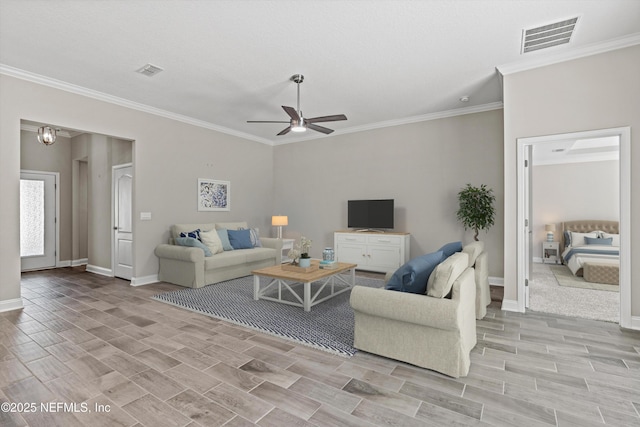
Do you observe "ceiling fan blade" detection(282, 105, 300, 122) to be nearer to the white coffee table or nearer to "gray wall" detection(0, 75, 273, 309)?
the white coffee table

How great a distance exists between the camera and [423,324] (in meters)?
2.29

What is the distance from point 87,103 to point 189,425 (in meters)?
4.69

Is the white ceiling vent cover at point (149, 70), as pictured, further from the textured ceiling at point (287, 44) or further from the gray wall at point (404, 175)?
the gray wall at point (404, 175)

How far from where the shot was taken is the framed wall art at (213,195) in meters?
6.12

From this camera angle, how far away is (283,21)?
2.84 metres

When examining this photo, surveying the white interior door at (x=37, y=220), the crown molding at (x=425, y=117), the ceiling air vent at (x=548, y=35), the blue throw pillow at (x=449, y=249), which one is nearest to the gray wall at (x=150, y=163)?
the crown molding at (x=425, y=117)

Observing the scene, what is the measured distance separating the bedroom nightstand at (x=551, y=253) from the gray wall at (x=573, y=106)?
15.7 feet

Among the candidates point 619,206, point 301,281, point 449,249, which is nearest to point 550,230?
point 619,206

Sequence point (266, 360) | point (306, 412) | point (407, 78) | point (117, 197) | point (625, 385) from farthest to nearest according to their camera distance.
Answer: point (117, 197) → point (407, 78) → point (266, 360) → point (625, 385) → point (306, 412)

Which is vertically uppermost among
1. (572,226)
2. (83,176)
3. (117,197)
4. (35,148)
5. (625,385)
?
(35,148)

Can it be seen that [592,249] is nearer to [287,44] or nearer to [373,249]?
[373,249]

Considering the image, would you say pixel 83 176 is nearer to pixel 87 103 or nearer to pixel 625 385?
pixel 87 103

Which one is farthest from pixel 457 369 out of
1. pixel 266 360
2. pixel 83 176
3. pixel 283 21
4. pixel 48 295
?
pixel 83 176

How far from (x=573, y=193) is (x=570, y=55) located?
5.47 m
